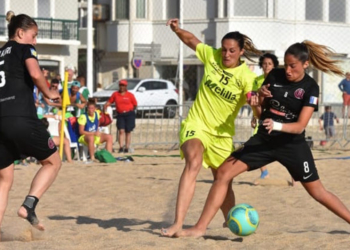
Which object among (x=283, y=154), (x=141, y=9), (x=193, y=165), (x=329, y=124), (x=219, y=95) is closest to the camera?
(x=283, y=154)

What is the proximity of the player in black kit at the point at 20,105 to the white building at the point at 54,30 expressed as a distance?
26.2m

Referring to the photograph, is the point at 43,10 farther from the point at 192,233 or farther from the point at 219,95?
the point at 192,233

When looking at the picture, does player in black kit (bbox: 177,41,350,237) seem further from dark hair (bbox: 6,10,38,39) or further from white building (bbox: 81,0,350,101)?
white building (bbox: 81,0,350,101)

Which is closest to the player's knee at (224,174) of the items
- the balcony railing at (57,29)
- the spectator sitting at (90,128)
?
the spectator sitting at (90,128)

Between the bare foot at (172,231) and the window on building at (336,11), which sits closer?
the bare foot at (172,231)

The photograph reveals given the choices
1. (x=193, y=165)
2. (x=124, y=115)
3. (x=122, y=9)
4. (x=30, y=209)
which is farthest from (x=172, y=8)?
(x=30, y=209)

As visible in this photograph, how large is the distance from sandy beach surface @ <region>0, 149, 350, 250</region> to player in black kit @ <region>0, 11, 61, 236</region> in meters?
0.52

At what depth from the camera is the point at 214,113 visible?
8203 millimetres

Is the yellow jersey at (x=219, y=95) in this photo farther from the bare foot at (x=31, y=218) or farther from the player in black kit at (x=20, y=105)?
the bare foot at (x=31, y=218)

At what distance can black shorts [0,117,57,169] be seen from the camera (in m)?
7.48

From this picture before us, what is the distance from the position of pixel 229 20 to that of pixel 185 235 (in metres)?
28.0

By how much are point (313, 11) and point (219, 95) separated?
29286 millimetres

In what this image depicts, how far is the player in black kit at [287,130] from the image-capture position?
299 inches

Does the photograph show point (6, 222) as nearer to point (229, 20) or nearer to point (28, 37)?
point (28, 37)
